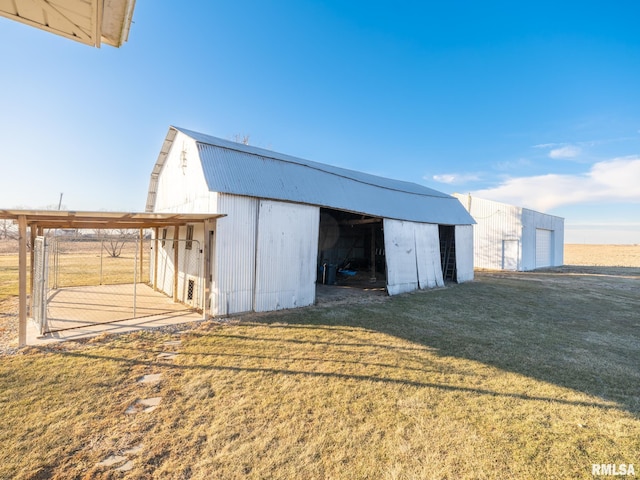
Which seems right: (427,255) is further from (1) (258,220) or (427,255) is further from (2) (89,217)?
(2) (89,217)

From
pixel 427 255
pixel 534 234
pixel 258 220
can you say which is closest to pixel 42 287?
pixel 258 220

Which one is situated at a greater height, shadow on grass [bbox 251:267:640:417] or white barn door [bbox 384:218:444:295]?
white barn door [bbox 384:218:444:295]

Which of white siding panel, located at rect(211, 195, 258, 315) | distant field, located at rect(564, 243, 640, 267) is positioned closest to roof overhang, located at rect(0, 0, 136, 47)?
white siding panel, located at rect(211, 195, 258, 315)

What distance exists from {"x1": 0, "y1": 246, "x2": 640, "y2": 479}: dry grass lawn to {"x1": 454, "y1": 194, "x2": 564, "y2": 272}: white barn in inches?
660

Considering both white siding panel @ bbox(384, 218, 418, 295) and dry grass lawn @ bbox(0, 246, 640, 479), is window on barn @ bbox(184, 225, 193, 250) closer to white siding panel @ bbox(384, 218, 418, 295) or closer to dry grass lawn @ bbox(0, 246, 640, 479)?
dry grass lawn @ bbox(0, 246, 640, 479)

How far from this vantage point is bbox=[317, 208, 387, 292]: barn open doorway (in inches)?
580

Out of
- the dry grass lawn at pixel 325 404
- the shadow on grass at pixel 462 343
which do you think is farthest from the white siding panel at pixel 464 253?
the dry grass lawn at pixel 325 404

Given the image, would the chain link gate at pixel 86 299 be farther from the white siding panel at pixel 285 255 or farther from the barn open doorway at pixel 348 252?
the barn open doorway at pixel 348 252

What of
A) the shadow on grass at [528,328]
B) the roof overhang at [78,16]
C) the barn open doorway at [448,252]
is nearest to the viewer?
the roof overhang at [78,16]

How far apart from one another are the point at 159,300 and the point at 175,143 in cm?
553

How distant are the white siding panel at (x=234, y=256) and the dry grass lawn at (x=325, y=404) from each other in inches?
37.5

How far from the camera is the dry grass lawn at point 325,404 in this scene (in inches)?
114

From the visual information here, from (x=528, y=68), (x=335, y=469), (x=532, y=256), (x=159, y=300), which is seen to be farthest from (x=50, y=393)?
(x=532, y=256)

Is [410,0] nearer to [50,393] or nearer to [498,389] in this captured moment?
[498,389]
